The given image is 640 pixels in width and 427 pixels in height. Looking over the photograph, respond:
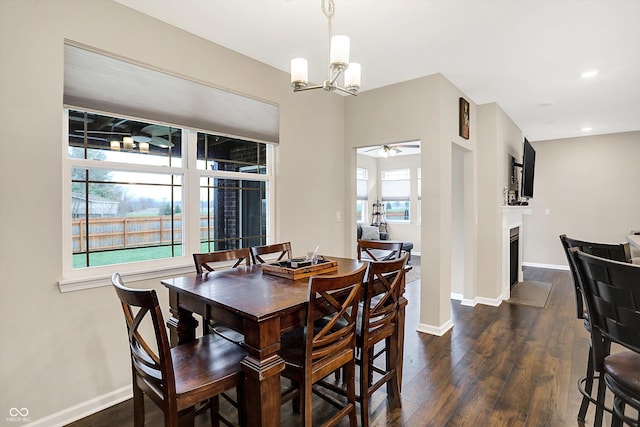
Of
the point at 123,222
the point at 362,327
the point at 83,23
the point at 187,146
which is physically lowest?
the point at 362,327

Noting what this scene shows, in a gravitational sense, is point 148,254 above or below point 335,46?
below

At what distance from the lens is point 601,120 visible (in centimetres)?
520

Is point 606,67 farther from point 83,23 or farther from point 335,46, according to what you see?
point 83,23

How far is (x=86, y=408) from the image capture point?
2.09 meters

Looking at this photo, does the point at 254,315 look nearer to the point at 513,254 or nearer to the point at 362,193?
the point at 513,254

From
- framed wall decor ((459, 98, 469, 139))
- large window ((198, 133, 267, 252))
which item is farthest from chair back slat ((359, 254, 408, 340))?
framed wall decor ((459, 98, 469, 139))

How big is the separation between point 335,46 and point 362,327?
5.13ft

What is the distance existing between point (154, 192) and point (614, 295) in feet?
9.21

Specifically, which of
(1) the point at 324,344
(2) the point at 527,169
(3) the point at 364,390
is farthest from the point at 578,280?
(2) the point at 527,169

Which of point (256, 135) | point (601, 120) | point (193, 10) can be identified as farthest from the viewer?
point (601, 120)

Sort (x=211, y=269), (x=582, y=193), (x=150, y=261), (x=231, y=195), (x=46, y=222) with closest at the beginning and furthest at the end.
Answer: (x=46, y=222) < (x=211, y=269) < (x=150, y=261) < (x=231, y=195) < (x=582, y=193)

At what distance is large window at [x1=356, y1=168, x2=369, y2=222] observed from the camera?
28.3 ft

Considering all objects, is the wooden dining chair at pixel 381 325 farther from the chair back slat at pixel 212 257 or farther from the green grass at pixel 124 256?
the green grass at pixel 124 256

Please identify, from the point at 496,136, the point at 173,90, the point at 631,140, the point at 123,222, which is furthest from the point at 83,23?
the point at 631,140
